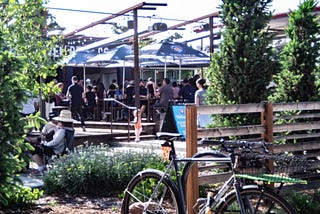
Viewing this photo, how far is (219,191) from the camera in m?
4.77

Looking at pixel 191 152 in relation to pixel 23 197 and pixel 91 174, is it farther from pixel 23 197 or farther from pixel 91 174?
pixel 91 174

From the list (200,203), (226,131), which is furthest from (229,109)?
(200,203)

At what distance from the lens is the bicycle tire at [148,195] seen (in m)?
5.23

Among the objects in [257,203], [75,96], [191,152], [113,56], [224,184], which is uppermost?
[113,56]

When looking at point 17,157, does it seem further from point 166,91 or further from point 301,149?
point 166,91

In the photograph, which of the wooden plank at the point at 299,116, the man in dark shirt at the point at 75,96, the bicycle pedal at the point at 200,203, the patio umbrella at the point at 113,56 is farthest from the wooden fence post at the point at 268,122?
the patio umbrella at the point at 113,56

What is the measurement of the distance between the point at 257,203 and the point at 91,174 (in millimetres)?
3852

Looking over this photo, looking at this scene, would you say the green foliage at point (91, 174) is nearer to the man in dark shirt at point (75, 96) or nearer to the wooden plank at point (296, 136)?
the wooden plank at point (296, 136)

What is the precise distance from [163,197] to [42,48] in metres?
3.44

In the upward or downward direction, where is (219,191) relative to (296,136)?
downward

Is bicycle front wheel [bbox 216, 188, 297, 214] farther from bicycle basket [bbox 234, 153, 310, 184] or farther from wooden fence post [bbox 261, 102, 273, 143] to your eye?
wooden fence post [bbox 261, 102, 273, 143]

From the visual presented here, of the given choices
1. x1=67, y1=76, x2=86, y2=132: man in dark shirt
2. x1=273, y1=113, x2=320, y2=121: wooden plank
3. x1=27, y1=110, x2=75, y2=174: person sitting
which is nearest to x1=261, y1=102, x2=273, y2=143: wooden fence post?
x1=273, y1=113, x2=320, y2=121: wooden plank

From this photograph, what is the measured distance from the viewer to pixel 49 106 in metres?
16.9

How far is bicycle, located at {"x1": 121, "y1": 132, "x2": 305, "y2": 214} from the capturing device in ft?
14.4
